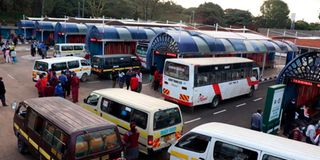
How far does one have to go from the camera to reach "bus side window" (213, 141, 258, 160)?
689 centimetres

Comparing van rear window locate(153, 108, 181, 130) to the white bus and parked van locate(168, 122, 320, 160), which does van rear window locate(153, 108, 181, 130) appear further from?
the white bus

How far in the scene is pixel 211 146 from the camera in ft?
24.4

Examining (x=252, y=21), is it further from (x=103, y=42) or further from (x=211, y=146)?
(x=211, y=146)

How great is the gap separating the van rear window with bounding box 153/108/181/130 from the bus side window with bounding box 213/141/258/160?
2.37m

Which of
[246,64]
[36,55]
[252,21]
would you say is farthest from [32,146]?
[252,21]

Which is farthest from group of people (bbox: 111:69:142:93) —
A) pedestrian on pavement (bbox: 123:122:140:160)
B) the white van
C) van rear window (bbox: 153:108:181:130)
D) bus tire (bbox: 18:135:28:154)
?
the white van

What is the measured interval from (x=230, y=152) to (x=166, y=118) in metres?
2.83

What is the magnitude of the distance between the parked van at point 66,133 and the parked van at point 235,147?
1.84m

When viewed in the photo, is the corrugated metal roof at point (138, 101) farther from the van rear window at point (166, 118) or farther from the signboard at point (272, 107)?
the signboard at point (272, 107)

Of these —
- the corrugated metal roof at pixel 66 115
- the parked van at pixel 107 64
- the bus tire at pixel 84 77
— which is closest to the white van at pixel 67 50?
the parked van at pixel 107 64

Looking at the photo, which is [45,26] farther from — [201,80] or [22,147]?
[22,147]

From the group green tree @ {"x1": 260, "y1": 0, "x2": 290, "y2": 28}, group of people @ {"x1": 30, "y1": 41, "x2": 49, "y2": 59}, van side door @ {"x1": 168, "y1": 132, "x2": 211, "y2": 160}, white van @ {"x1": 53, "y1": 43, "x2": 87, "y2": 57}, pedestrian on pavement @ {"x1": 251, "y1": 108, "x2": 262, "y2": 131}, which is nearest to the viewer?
van side door @ {"x1": 168, "y1": 132, "x2": 211, "y2": 160}

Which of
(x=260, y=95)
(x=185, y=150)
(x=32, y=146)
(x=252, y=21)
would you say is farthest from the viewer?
(x=252, y=21)

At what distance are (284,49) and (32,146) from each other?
Answer: 2712 cm
